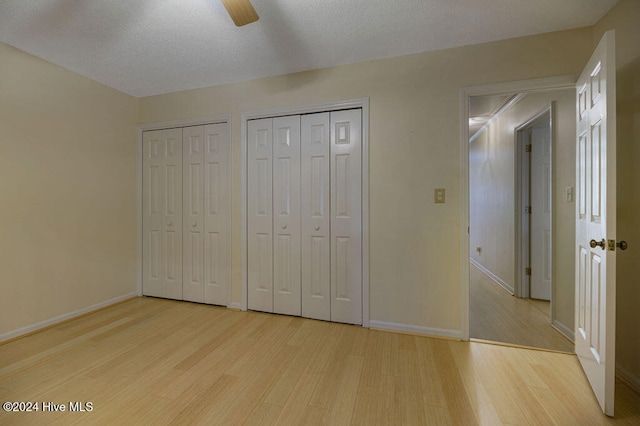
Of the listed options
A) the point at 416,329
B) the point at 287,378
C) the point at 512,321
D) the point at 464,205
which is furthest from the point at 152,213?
the point at 512,321

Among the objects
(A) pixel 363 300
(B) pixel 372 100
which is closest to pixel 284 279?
(A) pixel 363 300

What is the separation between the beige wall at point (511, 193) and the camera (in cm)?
238

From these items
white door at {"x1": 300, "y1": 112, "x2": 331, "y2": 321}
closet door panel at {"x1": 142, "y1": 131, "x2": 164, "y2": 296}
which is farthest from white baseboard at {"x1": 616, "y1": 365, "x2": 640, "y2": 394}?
closet door panel at {"x1": 142, "y1": 131, "x2": 164, "y2": 296}

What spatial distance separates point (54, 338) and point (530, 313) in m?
4.56

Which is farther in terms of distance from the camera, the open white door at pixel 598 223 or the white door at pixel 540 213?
the white door at pixel 540 213

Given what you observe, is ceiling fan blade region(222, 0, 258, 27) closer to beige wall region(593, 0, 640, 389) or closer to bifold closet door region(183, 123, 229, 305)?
bifold closet door region(183, 123, 229, 305)

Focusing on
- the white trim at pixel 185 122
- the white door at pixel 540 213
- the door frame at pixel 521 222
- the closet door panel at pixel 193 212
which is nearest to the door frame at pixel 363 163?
the white trim at pixel 185 122

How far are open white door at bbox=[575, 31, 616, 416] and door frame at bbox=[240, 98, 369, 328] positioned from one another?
4.87 feet

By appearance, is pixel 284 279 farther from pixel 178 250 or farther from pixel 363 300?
pixel 178 250

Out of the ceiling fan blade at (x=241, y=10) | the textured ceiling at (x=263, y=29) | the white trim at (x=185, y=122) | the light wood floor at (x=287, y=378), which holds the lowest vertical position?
the light wood floor at (x=287, y=378)

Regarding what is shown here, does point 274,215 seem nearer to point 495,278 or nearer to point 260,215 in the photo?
point 260,215

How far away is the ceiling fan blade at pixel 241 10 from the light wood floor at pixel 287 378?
218 cm

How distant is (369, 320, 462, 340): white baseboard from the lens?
2.26 metres

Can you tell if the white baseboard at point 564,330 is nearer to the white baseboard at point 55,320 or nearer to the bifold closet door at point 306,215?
the bifold closet door at point 306,215
